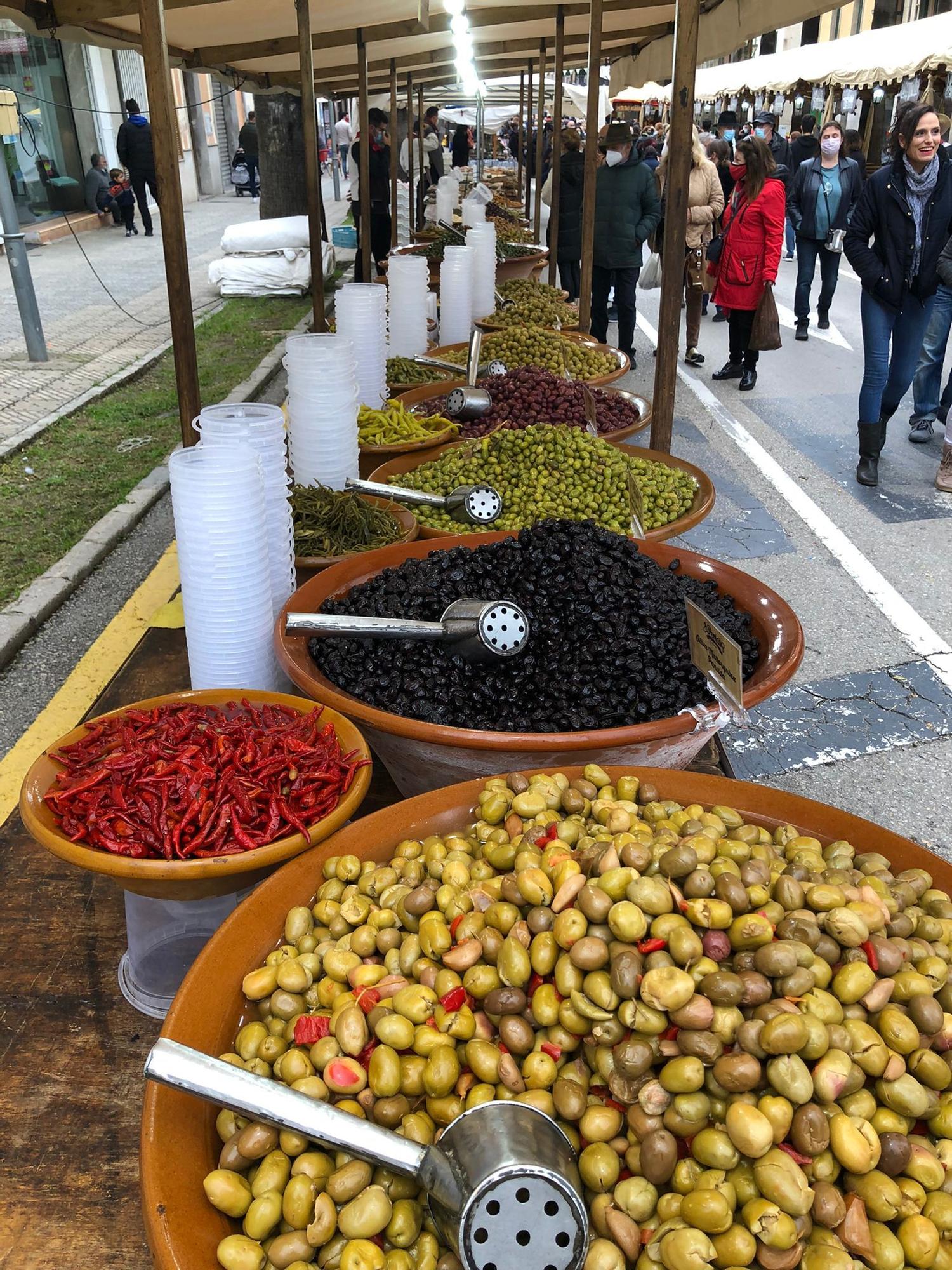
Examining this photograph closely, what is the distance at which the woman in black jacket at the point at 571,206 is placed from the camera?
1120cm

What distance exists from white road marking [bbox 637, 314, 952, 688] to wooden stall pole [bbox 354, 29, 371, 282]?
3478mm

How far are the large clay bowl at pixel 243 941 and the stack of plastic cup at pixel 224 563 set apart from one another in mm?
A: 788

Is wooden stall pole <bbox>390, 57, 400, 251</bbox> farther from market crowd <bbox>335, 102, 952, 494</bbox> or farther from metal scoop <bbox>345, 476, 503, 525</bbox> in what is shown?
metal scoop <bbox>345, 476, 503, 525</bbox>

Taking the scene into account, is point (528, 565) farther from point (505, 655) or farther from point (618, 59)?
point (618, 59)

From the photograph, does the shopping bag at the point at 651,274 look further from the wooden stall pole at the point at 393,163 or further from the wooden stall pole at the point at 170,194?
the wooden stall pole at the point at 170,194

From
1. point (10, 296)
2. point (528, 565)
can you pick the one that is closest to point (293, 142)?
point (10, 296)

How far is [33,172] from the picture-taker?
19.2 metres

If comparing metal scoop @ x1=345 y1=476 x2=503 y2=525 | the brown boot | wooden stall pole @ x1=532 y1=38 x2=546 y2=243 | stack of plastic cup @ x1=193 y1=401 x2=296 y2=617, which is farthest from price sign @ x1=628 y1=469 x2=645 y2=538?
wooden stall pole @ x1=532 y1=38 x2=546 y2=243

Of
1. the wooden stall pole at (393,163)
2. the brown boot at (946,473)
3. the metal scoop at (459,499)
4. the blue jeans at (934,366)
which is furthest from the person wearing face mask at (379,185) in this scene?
the metal scoop at (459,499)

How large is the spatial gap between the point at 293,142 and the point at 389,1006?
48.7 feet

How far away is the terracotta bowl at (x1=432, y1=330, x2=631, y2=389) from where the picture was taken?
555 centimetres

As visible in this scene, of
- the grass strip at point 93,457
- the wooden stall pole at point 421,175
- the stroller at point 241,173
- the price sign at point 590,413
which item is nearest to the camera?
the price sign at point 590,413

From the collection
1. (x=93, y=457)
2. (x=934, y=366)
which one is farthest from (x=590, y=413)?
(x=934, y=366)

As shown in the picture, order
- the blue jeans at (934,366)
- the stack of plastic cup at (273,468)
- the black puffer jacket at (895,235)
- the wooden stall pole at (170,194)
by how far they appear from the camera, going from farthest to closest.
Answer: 1. the blue jeans at (934,366)
2. the black puffer jacket at (895,235)
3. the wooden stall pole at (170,194)
4. the stack of plastic cup at (273,468)
